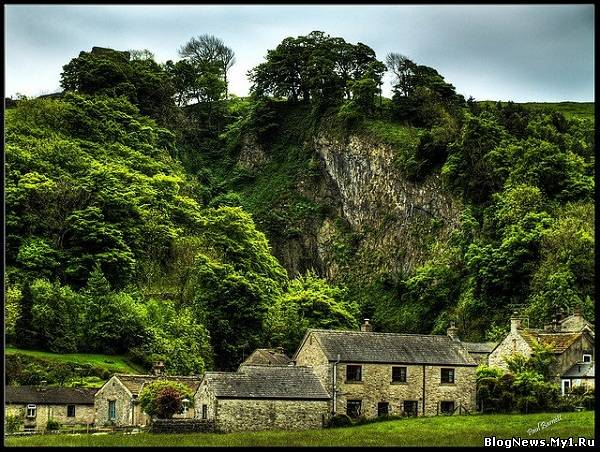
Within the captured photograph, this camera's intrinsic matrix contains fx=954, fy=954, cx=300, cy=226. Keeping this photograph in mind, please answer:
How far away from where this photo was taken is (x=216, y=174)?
401ft

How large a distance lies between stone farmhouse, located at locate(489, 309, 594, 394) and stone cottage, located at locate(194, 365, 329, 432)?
1168cm

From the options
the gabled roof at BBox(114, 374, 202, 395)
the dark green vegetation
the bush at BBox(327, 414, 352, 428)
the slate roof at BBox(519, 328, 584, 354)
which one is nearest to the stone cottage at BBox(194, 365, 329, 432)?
the bush at BBox(327, 414, 352, 428)

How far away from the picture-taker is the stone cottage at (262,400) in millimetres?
43062

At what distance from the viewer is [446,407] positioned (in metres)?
50.0

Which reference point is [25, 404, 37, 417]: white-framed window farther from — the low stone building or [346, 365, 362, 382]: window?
the low stone building

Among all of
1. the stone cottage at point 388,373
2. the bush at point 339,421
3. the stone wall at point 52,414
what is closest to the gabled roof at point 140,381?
the stone wall at point 52,414

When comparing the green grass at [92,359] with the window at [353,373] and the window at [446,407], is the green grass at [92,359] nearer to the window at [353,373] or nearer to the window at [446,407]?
the window at [353,373]

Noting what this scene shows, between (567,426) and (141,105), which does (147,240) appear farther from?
(567,426)

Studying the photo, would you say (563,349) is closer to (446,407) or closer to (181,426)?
(446,407)

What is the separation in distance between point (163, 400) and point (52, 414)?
929 centimetres

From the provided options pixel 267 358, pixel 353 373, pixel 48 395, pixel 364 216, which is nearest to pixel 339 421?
pixel 353 373

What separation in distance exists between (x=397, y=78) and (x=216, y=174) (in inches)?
1058

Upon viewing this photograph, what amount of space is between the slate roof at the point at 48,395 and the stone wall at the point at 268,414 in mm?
12607

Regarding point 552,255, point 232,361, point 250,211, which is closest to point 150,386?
point 232,361
